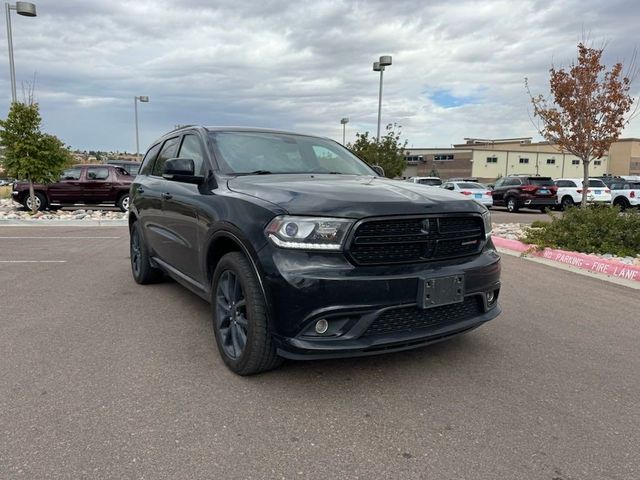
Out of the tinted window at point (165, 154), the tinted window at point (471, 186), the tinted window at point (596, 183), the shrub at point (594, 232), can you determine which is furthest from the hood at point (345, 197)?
the tinted window at point (596, 183)

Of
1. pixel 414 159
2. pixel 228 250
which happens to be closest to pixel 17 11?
pixel 228 250

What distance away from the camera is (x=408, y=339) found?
2988 mm

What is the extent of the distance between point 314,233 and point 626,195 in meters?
23.7

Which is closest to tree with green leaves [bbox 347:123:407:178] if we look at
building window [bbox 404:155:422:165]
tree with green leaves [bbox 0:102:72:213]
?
tree with green leaves [bbox 0:102:72:213]

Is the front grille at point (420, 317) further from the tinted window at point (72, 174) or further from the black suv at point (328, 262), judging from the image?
the tinted window at point (72, 174)

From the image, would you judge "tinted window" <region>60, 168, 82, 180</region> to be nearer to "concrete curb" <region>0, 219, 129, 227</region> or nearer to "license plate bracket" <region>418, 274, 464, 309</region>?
"concrete curb" <region>0, 219, 129, 227</region>

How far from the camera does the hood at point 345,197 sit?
9.64 ft

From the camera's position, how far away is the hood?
9.64 ft

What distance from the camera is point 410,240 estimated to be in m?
3.05

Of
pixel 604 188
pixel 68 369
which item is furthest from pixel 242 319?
pixel 604 188

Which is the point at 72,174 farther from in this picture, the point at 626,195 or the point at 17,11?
the point at 626,195

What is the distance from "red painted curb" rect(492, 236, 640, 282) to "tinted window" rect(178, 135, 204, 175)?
228 inches

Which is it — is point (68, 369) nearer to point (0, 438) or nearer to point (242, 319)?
point (0, 438)

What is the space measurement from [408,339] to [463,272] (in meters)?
0.60
